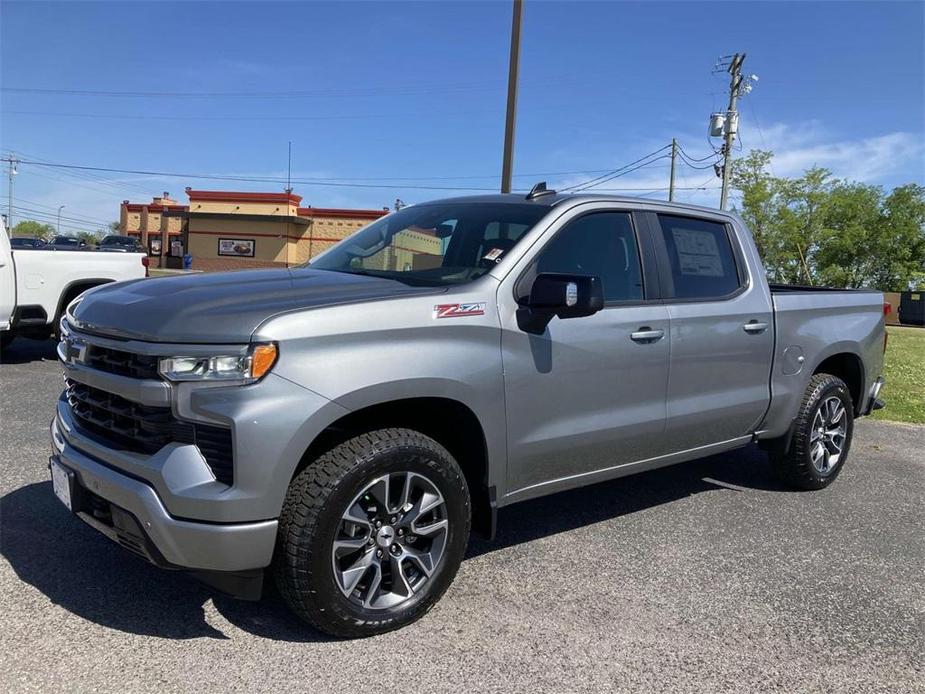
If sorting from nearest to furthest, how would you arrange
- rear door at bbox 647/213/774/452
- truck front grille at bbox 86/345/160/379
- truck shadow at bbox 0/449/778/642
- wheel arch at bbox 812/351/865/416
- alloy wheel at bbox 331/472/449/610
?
truck front grille at bbox 86/345/160/379
alloy wheel at bbox 331/472/449/610
truck shadow at bbox 0/449/778/642
rear door at bbox 647/213/774/452
wheel arch at bbox 812/351/865/416

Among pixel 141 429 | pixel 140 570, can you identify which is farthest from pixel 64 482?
pixel 140 570

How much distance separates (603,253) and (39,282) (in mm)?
7266

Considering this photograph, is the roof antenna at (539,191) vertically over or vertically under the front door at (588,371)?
over

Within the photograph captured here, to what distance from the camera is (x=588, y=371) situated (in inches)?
143

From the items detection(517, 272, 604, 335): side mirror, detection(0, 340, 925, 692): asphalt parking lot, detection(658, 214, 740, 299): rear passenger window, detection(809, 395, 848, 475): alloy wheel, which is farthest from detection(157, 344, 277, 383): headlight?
detection(809, 395, 848, 475): alloy wheel

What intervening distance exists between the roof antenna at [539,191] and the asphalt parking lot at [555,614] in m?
1.88

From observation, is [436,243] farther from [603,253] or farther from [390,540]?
[390,540]

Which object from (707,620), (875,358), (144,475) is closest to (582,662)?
(707,620)

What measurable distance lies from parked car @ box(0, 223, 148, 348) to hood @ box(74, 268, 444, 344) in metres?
5.95

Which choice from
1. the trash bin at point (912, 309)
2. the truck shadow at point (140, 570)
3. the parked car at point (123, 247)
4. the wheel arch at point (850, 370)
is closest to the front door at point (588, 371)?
the truck shadow at point (140, 570)

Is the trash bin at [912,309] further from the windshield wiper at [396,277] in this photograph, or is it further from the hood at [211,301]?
the hood at [211,301]

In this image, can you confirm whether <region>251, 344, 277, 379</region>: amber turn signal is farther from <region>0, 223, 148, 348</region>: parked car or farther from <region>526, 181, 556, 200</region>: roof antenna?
Answer: <region>0, 223, 148, 348</region>: parked car

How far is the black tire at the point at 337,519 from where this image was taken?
2.78m

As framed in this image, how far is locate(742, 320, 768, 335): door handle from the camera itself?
4520mm
